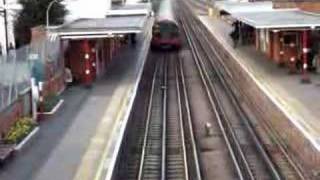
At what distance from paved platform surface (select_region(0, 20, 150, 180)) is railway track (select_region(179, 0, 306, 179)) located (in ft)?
11.4

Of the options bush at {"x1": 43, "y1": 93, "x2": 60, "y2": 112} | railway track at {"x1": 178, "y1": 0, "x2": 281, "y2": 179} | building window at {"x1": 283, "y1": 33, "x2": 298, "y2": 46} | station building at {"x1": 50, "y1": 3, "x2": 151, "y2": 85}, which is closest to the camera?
railway track at {"x1": 178, "y1": 0, "x2": 281, "y2": 179}

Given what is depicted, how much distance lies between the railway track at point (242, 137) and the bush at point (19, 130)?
6019mm

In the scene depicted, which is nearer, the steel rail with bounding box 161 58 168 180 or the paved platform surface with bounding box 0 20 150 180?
the paved platform surface with bounding box 0 20 150 180

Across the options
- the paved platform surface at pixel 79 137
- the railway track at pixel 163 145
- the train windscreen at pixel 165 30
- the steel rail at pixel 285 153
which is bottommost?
the railway track at pixel 163 145

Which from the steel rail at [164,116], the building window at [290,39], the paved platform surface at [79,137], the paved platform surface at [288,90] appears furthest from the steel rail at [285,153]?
the building window at [290,39]

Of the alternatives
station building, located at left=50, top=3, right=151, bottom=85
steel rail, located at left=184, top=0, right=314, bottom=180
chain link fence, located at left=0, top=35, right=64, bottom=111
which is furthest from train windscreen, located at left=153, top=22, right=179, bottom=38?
steel rail, located at left=184, top=0, right=314, bottom=180

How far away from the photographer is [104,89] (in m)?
33.5

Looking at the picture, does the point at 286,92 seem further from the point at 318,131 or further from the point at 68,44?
the point at 68,44

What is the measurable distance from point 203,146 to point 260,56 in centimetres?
2050

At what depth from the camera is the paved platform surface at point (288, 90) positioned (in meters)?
22.4

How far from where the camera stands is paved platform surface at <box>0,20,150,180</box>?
1898 cm

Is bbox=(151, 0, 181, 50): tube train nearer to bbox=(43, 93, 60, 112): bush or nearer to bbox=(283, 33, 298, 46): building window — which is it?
bbox=(283, 33, 298, 46): building window

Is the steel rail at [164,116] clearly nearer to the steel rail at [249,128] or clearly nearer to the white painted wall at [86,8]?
the steel rail at [249,128]

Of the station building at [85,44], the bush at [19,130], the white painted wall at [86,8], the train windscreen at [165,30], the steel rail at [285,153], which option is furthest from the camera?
the white painted wall at [86,8]
